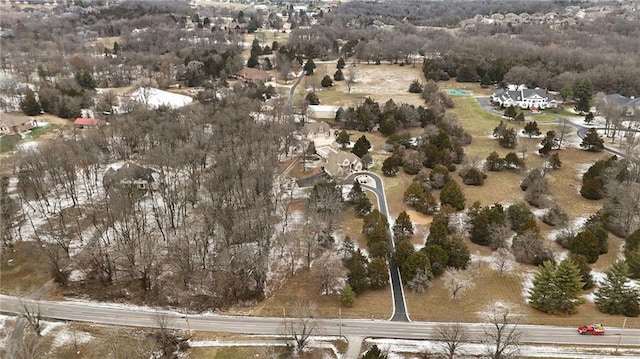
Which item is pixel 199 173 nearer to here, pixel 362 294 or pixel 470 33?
A: pixel 362 294

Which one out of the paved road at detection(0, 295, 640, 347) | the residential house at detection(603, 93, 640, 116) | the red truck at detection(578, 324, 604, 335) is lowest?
the paved road at detection(0, 295, 640, 347)

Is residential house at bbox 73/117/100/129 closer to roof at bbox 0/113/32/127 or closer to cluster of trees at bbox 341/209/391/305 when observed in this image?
roof at bbox 0/113/32/127

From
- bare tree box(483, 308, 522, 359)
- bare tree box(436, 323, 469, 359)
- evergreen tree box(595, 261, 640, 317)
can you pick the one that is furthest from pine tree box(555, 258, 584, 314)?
bare tree box(436, 323, 469, 359)

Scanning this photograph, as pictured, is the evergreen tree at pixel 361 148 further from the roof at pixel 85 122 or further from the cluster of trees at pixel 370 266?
the roof at pixel 85 122

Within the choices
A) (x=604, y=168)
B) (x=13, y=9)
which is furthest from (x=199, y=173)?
(x=13, y=9)

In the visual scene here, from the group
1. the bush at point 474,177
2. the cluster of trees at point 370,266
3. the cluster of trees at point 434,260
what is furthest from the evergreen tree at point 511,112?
the cluster of trees at point 370,266

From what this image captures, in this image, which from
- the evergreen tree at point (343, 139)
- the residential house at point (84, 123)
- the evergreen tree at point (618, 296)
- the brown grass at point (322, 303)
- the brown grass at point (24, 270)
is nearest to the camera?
the evergreen tree at point (618, 296)
